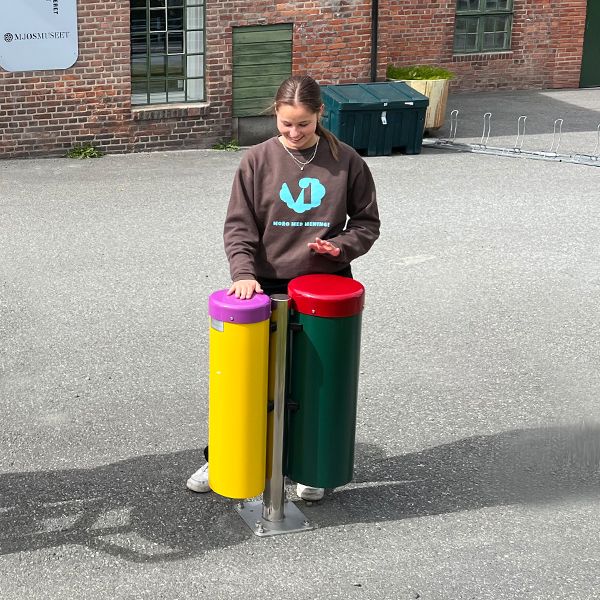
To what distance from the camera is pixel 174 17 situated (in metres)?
14.1

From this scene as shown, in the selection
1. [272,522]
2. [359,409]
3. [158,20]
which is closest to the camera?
[272,522]

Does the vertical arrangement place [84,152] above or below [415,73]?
below

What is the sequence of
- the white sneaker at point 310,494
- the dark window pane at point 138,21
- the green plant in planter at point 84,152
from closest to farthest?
the white sneaker at point 310,494, the green plant in planter at point 84,152, the dark window pane at point 138,21

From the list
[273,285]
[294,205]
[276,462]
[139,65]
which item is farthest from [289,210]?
[139,65]

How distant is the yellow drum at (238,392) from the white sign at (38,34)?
8.98 meters

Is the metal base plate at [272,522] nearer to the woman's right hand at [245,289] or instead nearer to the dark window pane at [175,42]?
the woman's right hand at [245,289]

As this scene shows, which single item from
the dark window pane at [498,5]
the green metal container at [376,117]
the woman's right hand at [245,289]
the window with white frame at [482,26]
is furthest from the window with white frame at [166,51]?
the woman's right hand at [245,289]

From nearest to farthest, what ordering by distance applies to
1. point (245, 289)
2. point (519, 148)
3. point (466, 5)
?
point (245, 289) → point (519, 148) → point (466, 5)

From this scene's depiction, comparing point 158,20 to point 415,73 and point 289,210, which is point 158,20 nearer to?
point 415,73

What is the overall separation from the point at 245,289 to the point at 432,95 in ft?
35.1

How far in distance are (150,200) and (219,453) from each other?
22.6 feet

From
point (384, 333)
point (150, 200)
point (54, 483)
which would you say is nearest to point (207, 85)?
point (150, 200)

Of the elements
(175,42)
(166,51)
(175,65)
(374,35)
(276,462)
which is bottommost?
(276,462)

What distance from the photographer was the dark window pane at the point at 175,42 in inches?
556
